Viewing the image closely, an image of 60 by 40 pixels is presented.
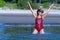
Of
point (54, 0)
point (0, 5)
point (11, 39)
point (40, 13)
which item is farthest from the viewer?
point (54, 0)

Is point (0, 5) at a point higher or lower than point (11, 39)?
lower

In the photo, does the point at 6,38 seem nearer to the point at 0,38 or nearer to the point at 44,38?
the point at 0,38

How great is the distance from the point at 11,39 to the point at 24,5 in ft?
107

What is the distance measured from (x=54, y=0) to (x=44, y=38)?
4830 centimetres

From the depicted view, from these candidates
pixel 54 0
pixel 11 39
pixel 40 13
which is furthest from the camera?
pixel 54 0

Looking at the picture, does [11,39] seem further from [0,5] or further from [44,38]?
[0,5]

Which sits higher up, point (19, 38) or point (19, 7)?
point (19, 38)

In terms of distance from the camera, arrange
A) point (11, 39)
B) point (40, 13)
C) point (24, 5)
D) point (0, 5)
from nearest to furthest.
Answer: point (11, 39)
point (40, 13)
point (24, 5)
point (0, 5)

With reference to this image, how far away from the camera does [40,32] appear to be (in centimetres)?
1376

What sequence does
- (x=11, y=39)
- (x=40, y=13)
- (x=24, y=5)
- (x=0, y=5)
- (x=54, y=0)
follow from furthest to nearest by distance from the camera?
(x=54, y=0) < (x=0, y=5) < (x=24, y=5) < (x=40, y=13) < (x=11, y=39)

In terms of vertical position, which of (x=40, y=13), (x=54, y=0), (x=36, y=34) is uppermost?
(x=40, y=13)

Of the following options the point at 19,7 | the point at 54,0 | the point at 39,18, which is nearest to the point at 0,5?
the point at 19,7

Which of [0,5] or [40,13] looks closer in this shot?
[40,13]

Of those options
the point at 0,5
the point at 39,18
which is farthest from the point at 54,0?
the point at 39,18
